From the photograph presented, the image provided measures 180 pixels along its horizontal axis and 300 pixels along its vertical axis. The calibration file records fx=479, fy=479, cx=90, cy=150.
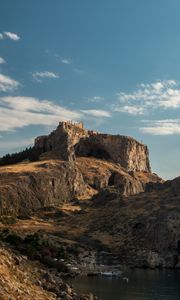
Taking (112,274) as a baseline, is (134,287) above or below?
above

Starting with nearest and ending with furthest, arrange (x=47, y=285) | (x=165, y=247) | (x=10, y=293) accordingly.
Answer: (x=10, y=293) < (x=47, y=285) < (x=165, y=247)

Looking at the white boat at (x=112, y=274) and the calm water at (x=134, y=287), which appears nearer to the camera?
the calm water at (x=134, y=287)

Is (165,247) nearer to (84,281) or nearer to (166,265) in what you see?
(166,265)

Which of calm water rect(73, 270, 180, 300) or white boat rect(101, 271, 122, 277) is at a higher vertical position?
calm water rect(73, 270, 180, 300)

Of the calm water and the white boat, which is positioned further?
the white boat

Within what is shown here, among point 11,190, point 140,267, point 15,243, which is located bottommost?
point 140,267

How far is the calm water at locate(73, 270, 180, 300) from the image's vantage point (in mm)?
89750

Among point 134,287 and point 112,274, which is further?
point 112,274

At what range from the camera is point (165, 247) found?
161 meters

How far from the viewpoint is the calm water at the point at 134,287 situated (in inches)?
3533

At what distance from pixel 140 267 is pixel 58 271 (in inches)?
1856

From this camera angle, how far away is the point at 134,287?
335 feet

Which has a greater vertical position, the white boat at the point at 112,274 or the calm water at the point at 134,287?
the calm water at the point at 134,287

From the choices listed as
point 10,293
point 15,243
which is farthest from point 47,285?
point 15,243
